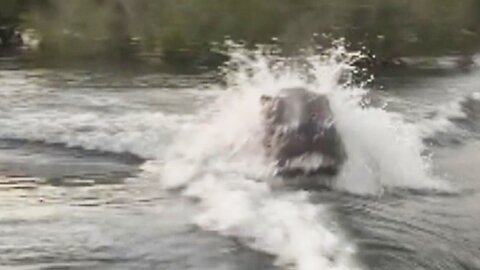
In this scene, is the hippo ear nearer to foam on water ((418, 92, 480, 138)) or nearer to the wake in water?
the wake in water

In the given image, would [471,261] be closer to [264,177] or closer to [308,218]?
[308,218]

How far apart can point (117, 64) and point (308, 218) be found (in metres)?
18.9

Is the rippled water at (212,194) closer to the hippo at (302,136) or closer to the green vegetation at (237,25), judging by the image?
the hippo at (302,136)

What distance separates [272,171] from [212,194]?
1339mm

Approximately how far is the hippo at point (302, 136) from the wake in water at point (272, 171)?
0.64 feet

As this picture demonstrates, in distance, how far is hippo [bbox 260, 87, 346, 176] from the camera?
48.9ft

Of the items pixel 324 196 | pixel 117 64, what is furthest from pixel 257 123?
pixel 117 64

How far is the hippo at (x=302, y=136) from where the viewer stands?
14.9 m

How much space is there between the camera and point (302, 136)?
15.0 m

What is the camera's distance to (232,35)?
22.3 m

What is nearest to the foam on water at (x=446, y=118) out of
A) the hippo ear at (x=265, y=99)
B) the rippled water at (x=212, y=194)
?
the rippled water at (x=212, y=194)

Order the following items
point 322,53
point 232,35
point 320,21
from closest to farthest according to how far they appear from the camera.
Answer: point 320,21 < point 232,35 < point 322,53

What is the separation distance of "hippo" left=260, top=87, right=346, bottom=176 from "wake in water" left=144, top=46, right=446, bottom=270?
196mm

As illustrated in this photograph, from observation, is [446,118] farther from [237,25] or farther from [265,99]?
[265,99]
